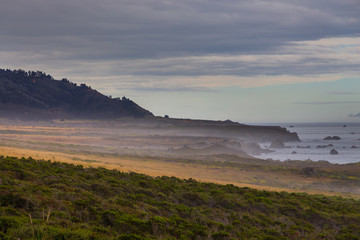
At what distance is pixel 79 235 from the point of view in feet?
28.3

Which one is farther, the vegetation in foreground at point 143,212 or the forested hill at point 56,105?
the forested hill at point 56,105

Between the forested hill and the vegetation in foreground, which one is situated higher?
the forested hill

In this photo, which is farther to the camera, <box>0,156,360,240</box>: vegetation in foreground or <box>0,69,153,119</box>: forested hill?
<box>0,69,153,119</box>: forested hill

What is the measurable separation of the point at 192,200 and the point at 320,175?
24.2 metres

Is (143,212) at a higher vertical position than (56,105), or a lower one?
lower

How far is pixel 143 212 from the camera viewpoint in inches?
479

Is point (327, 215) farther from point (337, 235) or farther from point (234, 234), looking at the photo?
point (234, 234)

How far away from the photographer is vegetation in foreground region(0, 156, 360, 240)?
9576 mm

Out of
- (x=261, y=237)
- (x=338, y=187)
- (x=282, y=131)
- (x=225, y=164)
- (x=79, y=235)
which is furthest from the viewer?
(x=282, y=131)

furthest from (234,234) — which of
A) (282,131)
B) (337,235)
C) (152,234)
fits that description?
(282,131)

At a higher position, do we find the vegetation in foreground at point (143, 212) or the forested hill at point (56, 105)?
the forested hill at point (56, 105)

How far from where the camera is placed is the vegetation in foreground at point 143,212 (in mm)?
9576

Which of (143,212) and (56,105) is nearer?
(143,212)

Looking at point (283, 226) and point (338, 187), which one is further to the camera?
point (338, 187)
